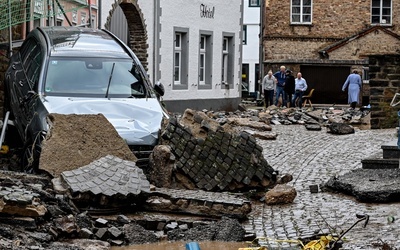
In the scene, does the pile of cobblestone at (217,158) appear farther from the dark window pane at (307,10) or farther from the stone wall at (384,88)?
the dark window pane at (307,10)

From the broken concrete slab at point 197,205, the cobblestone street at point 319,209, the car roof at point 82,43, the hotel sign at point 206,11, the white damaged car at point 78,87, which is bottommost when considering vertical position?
the cobblestone street at point 319,209

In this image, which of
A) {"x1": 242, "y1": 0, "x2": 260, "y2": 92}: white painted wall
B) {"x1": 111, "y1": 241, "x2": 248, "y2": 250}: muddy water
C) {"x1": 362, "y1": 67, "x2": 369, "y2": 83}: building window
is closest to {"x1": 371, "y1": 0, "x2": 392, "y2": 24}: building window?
{"x1": 362, "y1": 67, "x2": 369, "y2": 83}: building window

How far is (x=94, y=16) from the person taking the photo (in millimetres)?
27953

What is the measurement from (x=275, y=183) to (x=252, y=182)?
64 centimetres

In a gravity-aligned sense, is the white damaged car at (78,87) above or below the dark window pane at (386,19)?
below

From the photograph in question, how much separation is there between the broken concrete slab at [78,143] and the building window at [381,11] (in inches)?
1661

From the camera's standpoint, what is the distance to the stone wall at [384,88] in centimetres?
2380

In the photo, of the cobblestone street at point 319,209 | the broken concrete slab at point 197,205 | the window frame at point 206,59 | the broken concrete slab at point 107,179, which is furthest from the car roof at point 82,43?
the window frame at point 206,59

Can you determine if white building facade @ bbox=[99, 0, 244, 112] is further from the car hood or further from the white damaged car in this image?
the car hood

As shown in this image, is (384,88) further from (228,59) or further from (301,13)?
(301,13)

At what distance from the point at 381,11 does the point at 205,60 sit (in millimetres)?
20271

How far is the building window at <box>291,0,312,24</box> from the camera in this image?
5266 centimetres

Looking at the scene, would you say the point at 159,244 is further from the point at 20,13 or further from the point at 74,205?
the point at 20,13

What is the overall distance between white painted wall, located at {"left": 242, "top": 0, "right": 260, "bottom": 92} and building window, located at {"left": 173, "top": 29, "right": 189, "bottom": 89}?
120 ft
